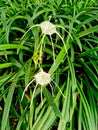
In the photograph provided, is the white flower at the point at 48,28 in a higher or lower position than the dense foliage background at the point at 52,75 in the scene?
higher

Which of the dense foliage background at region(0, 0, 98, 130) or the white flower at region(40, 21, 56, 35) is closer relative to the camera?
the white flower at region(40, 21, 56, 35)

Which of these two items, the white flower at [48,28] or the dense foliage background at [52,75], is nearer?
the white flower at [48,28]

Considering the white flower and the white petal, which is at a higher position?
the white flower

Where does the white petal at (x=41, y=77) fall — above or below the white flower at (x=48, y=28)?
below

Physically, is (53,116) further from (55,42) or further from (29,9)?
(29,9)

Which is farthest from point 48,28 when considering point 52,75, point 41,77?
Result: point 52,75

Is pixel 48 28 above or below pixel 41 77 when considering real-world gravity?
above

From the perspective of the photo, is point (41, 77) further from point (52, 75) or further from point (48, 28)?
point (52, 75)

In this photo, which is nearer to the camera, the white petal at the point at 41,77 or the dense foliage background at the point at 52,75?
the white petal at the point at 41,77

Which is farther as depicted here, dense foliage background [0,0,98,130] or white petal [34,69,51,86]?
dense foliage background [0,0,98,130]
